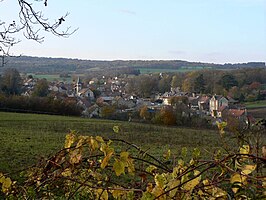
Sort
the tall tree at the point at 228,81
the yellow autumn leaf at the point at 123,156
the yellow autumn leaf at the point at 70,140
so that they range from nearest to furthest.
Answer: the yellow autumn leaf at the point at 123,156 → the yellow autumn leaf at the point at 70,140 → the tall tree at the point at 228,81

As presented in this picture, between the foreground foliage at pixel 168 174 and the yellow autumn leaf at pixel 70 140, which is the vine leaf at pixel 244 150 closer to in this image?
the foreground foliage at pixel 168 174

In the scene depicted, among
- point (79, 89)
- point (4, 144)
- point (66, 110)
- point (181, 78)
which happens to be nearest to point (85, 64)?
point (79, 89)

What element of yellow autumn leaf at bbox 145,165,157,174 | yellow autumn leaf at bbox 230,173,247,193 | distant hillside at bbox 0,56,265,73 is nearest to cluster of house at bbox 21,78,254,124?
distant hillside at bbox 0,56,265,73

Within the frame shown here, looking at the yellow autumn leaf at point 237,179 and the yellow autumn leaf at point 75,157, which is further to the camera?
the yellow autumn leaf at point 75,157

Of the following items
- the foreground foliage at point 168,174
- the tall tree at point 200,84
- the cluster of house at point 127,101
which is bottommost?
the cluster of house at point 127,101

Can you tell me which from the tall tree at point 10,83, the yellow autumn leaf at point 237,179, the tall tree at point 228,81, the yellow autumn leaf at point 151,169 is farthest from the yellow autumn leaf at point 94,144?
the tall tree at point 228,81

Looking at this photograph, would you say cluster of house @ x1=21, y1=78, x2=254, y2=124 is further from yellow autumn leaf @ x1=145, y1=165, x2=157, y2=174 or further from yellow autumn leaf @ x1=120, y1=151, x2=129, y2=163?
yellow autumn leaf @ x1=120, y1=151, x2=129, y2=163

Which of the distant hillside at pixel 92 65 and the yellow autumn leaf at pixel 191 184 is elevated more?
the yellow autumn leaf at pixel 191 184

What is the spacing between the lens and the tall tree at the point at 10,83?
1944 inches

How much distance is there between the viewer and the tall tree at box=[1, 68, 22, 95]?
49.4m

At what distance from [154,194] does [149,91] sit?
7289 cm

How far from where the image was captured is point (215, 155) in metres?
2.02

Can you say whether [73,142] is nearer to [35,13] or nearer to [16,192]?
[16,192]

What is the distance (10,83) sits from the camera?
165 feet
